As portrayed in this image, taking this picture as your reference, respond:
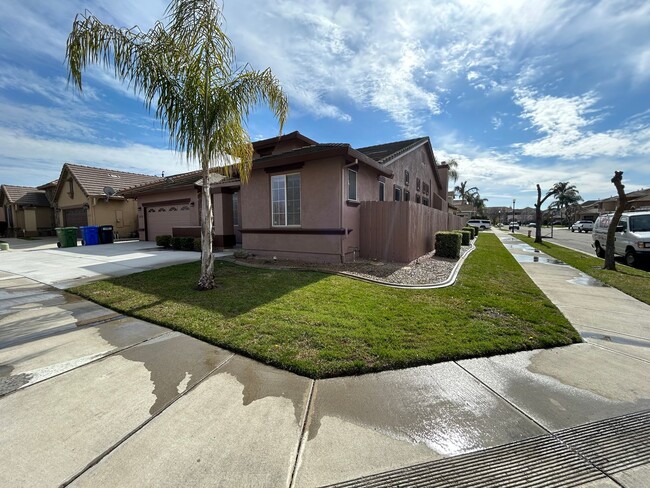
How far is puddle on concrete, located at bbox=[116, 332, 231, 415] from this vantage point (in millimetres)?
2992

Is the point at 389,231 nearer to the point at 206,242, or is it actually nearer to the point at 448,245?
the point at 448,245

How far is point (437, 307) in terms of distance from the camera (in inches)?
219

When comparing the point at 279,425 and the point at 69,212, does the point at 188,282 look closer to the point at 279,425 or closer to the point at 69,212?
the point at 279,425

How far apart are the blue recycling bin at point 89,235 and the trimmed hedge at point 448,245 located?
2025 cm

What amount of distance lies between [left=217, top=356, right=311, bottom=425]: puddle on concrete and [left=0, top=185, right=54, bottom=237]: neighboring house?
115ft

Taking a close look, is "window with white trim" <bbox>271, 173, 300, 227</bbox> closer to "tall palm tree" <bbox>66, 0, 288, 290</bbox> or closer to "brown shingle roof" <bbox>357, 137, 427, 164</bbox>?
"tall palm tree" <bbox>66, 0, 288, 290</bbox>

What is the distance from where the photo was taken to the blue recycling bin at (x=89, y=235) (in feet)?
58.4

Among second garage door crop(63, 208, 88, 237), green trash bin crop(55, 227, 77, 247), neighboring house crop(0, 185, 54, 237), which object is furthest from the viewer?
neighboring house crop(0, 185, 54, 237)

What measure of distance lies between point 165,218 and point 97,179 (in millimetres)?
10748

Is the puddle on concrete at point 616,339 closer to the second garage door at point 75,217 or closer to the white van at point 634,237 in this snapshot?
the white van at point 634,237

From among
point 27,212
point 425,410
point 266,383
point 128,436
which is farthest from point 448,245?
point 27,212

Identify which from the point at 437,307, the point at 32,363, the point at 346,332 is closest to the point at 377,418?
the point at 346,332

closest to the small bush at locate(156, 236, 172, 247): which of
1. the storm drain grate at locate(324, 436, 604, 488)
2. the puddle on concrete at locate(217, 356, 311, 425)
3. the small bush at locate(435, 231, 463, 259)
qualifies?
the small bush at locate(435, 231, 463, 259)

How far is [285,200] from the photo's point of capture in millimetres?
10531
